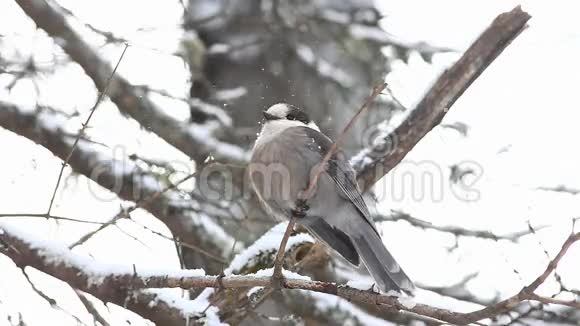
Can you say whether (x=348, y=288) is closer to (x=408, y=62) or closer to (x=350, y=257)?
(x=350, y=257)

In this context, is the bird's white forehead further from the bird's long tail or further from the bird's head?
the bird's long tail

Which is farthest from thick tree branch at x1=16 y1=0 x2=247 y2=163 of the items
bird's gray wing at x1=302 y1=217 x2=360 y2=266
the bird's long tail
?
the bird's long tail

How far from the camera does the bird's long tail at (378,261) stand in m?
2.83

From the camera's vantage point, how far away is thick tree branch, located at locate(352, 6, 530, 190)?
3482 mm

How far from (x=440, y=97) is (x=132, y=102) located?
200 centimetres

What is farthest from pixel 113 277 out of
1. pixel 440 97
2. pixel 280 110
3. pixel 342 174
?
pixel 440 97

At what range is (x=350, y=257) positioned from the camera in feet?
10.5

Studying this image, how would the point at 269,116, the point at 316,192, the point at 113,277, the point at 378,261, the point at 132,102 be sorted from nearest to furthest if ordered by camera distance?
the point at 113,277 → the point at 378,261 → the point at 316,192 → the point at 269,116 → the point at 132,102

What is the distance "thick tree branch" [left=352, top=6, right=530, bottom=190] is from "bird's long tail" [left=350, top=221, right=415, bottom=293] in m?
0.79

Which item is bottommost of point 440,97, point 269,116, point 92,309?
point 92,309

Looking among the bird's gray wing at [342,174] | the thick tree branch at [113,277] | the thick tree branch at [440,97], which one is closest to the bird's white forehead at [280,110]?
the bird's gray wing at [342,174]

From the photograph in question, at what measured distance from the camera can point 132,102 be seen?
14.8 ft

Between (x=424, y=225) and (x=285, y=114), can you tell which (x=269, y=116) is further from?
(x=424, y=225)

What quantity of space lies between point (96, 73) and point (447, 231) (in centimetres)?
240
